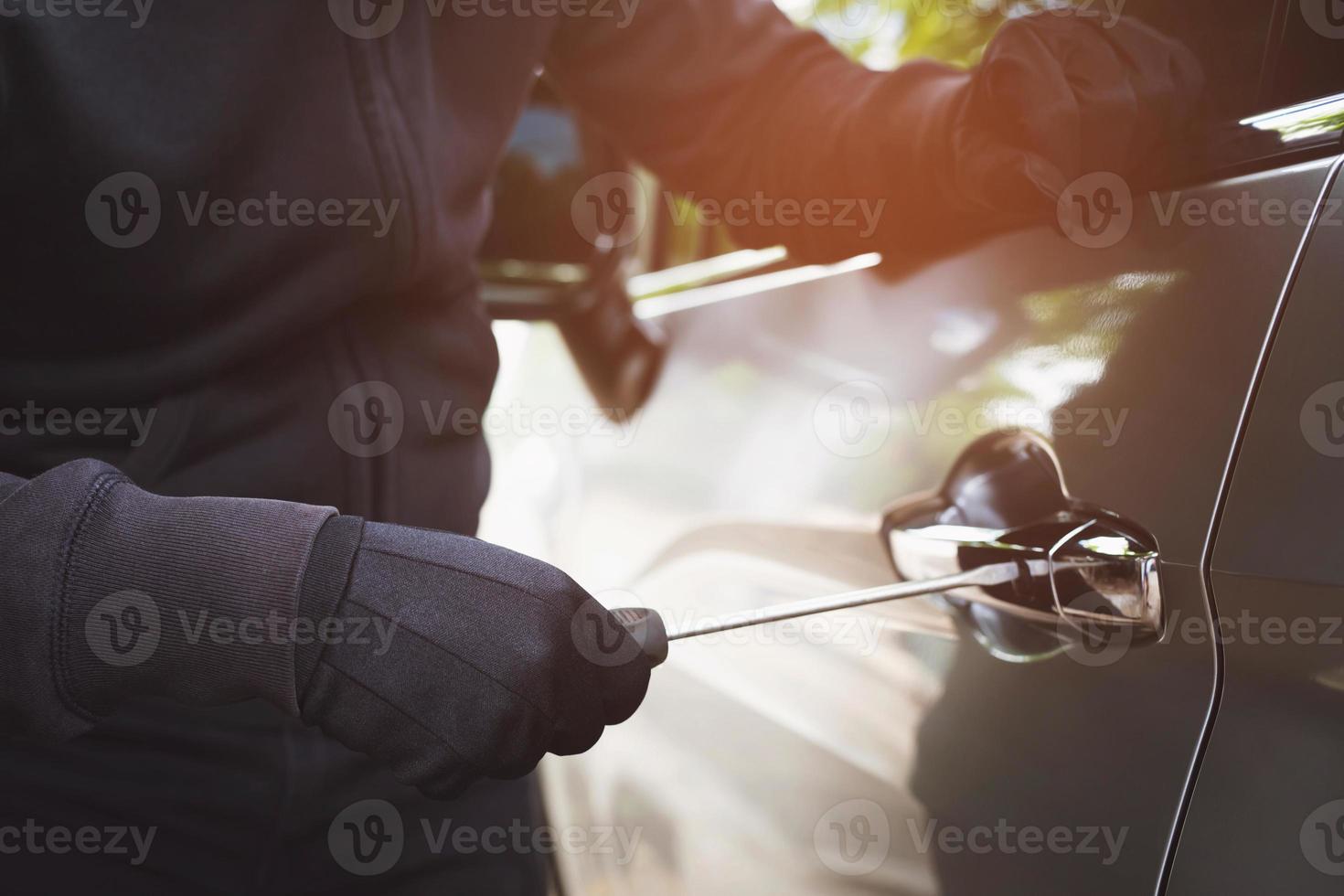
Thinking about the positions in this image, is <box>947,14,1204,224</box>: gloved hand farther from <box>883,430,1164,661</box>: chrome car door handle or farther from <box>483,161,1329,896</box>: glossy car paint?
<box>883,430,1164,661</box>: chrome car door handle

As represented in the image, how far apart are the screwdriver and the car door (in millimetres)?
37

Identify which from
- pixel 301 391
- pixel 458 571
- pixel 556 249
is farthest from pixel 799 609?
pixel 556 249

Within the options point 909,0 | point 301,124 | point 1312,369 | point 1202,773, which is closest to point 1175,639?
point 1202,773

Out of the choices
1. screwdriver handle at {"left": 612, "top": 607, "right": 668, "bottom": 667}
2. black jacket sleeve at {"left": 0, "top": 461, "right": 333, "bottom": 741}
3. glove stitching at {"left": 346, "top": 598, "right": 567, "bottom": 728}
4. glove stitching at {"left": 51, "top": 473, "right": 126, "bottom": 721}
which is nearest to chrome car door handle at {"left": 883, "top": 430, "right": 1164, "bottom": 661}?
screwdriver handle at {"left": 612, "top": 607, "right": 668, "bottom": 667}

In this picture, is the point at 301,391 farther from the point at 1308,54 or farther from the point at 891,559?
the point at 1308,54

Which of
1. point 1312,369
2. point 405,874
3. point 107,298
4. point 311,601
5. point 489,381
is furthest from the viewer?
point 489,381

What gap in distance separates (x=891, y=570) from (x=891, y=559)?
1 centimetres

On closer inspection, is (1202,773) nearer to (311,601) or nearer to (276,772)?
(311,601)

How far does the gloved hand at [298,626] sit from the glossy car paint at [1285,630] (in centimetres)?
41

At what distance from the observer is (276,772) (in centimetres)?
101

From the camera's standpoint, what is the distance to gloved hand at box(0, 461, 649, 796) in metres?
0.70

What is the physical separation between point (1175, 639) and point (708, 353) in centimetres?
85

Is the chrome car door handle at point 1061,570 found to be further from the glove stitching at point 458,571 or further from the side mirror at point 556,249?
the side mirror at point 556,249

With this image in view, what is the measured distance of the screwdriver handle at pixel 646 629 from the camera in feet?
2.49
